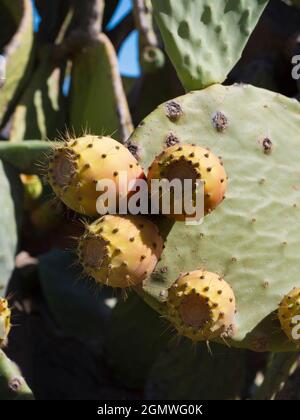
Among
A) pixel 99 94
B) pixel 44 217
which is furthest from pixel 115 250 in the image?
pixel 44 217

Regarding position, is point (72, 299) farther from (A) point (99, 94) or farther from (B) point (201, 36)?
(B) point (201, 36)

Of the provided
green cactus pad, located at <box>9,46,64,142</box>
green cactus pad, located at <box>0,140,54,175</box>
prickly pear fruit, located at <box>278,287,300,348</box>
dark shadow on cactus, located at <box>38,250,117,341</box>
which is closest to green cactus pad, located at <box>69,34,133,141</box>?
green cactus pad, located at <box>9,46,64,142</box>

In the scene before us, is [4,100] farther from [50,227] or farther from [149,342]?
[149,342]

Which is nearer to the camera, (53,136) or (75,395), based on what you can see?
(75,395)

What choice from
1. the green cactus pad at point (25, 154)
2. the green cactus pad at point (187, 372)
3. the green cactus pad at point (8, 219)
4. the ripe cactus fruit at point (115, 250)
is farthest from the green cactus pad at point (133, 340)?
the ripe cactus fruit at point (115, 250)

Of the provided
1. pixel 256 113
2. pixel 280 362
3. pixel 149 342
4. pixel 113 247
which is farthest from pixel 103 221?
pixel 149 342

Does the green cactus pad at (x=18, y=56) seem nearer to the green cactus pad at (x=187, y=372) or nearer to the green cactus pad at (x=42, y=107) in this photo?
the green cactus pad at (x=42, y=107)
